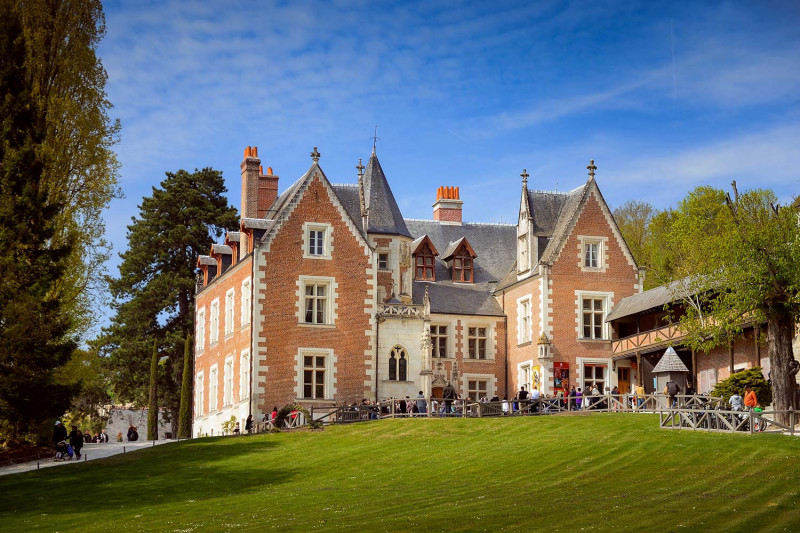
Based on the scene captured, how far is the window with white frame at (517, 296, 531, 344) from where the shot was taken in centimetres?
4836

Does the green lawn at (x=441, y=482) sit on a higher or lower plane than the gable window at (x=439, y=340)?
lower

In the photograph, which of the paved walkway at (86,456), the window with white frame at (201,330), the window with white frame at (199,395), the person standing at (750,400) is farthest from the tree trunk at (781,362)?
the window with white frame at (201,330)

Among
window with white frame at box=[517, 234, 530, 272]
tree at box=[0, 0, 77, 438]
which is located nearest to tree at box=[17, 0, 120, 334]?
tree at box=[0, 0, 77, 438]

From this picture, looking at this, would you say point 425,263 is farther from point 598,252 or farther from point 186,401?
point 186,401

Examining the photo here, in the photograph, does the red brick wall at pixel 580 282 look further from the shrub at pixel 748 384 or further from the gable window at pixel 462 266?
the shrub at pixel 748 384

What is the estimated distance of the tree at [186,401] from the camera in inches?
2112

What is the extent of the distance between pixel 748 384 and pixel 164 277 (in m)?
33.9

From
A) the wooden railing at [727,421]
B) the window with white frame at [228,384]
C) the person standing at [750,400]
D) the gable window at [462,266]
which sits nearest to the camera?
the wooden railing at [727,421]

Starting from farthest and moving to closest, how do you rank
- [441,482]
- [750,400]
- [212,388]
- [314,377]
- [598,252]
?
[212,388] < [598,252] < [314,377] < [750,400] < [441,482]

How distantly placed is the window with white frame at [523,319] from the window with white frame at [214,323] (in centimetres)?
1362

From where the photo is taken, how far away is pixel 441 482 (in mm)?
26062

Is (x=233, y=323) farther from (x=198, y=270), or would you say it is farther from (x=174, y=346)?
(x=174, y=346)

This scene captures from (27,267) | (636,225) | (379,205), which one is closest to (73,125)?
(27,267)

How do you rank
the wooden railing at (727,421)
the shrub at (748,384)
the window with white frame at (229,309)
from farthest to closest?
the window with white frame at (229,309), the shrub at (748,384), the wooden railing at (727,421)
